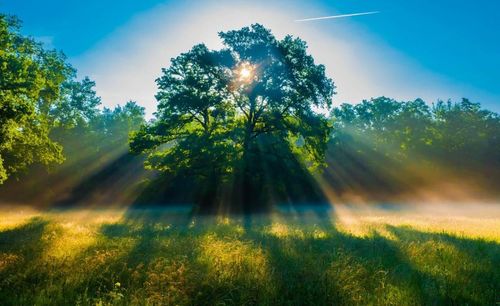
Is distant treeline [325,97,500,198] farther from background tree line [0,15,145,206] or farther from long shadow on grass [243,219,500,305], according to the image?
long shadow on grass [243,219,500,305]

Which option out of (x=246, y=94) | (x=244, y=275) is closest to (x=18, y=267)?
(x=244, y=275)

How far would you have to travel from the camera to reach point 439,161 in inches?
2253

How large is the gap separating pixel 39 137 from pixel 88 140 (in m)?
34.8

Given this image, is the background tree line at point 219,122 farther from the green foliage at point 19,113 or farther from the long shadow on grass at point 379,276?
the long shadow on grass at point 379,276

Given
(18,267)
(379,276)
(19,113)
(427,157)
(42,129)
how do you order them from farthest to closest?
(427,157) < (42,129) < (19,113) < (18,267) < (379,276)

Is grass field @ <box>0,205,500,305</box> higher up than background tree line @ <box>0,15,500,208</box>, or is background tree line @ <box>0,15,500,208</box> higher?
background tree line @ <box>0,15,500,208</box>

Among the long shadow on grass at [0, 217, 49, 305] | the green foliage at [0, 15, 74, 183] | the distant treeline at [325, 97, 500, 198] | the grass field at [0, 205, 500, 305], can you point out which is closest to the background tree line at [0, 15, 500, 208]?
the green foliage at [0, 15, 74, 183]

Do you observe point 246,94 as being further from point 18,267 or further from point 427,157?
point 427,157

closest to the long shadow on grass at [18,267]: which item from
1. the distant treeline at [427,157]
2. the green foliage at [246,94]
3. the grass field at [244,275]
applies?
the grass field at [244,275]

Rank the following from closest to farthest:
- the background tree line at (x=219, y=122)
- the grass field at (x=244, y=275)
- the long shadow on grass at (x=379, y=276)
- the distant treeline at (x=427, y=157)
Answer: the grass field at (x=244, y=275) < the long shadow on grass at (x=379, y=276) < the background tree line at (x=219, y=122) < the distant treeline at (x=427, y=157)

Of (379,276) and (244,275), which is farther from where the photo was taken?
(379,276)

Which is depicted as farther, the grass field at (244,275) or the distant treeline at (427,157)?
the distant treeline at (427,157)

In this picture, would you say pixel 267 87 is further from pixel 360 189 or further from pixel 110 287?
pixel 360 189

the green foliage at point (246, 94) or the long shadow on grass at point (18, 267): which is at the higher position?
the green foliage at point (246, 94)
